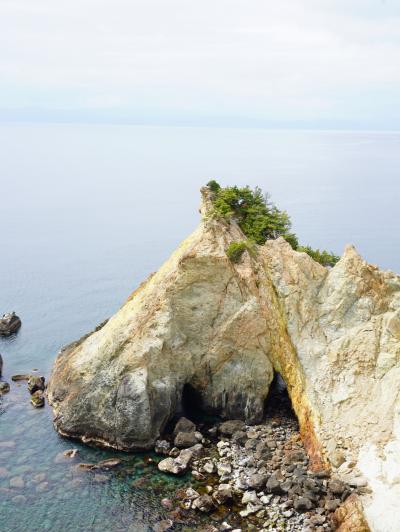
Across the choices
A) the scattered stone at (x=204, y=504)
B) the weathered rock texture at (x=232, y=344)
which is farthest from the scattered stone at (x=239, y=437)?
the scattered stone at (x=204, y=504)

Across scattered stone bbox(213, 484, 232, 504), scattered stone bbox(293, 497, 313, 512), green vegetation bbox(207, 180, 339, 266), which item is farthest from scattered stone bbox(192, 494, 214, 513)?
green vegetation bbox(207, 180, 339, 266)

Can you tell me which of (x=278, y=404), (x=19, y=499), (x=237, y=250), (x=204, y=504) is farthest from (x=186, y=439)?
(x=237, y=250)

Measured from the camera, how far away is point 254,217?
54531 mm

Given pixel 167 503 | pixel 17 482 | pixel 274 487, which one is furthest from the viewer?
pixel 17 482

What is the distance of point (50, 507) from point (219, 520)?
446 inches

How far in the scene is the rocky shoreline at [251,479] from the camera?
3647cm

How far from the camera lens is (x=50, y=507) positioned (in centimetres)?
3866

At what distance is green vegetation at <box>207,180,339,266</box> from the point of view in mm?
53188

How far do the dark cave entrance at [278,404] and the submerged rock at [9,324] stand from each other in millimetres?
36605

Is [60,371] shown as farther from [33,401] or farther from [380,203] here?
[380,203]

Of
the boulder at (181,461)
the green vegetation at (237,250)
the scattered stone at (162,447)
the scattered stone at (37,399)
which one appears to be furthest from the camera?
the scattered stone at (37,399)

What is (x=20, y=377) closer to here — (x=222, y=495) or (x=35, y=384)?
(x=35, y=384)

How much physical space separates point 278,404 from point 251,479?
11.7 meters

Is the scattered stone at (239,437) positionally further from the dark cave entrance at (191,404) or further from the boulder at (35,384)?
the boulder at (35,384)
